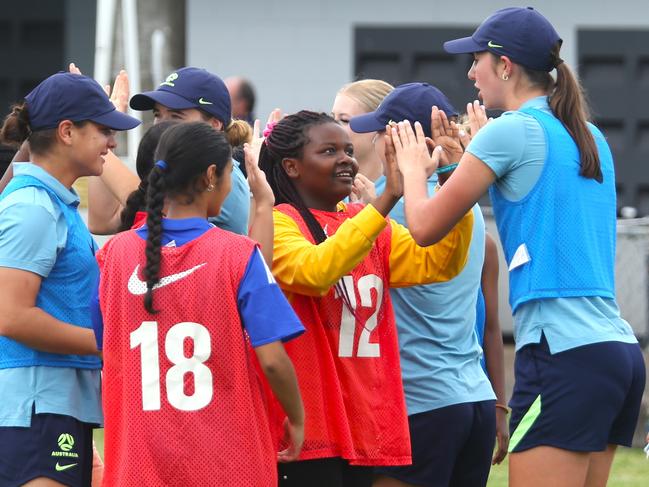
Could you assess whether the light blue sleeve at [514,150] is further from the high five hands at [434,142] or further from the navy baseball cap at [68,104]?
the navy baseball cap at [68,104]

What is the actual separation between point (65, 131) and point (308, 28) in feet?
26.4

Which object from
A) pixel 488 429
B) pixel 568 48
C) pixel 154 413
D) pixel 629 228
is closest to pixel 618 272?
pixel 629 228

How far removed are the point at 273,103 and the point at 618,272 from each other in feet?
12.1

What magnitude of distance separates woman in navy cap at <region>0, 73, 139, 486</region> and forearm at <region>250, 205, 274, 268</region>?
0.50m

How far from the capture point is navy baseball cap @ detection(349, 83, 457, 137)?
443cm

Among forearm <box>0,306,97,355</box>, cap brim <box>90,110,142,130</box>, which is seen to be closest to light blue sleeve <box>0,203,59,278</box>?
forearm <box>0,306,97,355</box>

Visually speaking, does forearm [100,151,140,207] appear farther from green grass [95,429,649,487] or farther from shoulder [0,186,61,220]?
green grass [95,429,649,487]

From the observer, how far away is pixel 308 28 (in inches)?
468

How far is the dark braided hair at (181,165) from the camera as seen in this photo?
11.4 ft

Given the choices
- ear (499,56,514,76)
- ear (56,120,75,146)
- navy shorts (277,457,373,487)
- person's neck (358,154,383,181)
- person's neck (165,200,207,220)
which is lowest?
navy shorts (277,457,373,487)

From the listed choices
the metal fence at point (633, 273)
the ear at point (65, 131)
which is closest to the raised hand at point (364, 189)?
the ear at point (65, 131)

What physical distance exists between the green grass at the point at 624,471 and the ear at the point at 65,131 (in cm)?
344

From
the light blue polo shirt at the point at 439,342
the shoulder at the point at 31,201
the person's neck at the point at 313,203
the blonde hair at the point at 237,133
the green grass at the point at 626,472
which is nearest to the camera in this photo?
the shoulder at the point at 31,201

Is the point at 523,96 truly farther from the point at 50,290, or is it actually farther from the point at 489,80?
the point at 50,290
